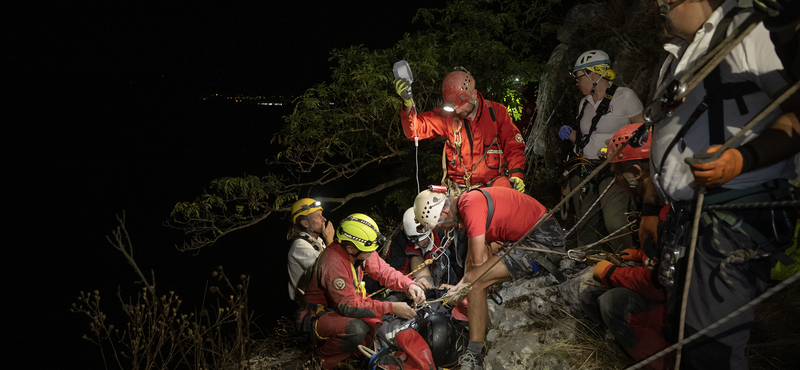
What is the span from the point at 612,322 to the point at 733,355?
36.9 inches

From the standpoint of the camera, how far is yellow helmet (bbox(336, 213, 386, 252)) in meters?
4.44

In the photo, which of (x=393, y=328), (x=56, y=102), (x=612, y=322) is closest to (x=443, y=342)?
(x=393, y=328)

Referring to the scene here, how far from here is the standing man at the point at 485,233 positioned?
3.64 meters

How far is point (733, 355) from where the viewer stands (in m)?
1.82

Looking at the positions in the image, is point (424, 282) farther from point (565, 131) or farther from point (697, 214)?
point (697, 214)

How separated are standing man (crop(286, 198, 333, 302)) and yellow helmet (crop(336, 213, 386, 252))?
0.93 m

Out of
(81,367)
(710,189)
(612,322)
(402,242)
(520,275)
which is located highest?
(710,189)

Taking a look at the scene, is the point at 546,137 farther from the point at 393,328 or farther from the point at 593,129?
the point at 393,328

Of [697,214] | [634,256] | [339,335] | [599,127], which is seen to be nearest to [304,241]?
[339,335]

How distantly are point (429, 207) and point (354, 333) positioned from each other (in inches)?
51.7

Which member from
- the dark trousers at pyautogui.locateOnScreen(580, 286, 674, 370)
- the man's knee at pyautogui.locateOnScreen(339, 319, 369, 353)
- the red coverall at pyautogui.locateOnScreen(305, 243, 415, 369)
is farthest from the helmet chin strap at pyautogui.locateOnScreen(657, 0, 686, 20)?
the man's knee at pyautogui.locateOnScreen(339, 319, 369, 353)

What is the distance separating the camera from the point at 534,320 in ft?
13.9

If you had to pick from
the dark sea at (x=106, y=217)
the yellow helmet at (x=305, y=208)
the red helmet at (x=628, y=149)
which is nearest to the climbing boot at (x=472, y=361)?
the red helmet at (x=628, y=149)

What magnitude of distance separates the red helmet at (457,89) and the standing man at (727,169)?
3.03 meters
